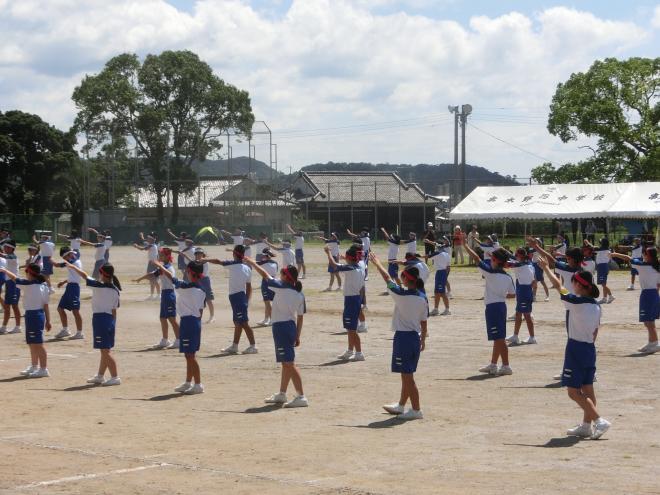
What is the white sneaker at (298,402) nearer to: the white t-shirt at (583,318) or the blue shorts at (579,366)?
the blue shorts at (579,366)

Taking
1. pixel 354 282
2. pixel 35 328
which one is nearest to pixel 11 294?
pixel 35 328

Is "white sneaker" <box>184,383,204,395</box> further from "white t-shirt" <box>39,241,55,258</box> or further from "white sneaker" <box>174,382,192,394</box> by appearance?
"white t-shirt" <box>39,241,55,258</box>

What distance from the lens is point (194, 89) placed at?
254 feet

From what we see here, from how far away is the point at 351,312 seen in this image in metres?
17.7

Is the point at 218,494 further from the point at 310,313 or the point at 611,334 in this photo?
the point at 310,313

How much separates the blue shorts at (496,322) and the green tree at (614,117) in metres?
41.7

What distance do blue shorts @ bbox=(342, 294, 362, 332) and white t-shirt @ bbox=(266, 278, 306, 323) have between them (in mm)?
4255

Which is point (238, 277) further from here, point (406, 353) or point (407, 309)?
point (406, 353)

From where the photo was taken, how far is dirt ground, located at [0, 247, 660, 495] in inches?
365

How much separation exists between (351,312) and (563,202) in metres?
30.3

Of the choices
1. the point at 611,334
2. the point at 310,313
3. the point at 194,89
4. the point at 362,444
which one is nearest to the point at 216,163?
the point at 194,89

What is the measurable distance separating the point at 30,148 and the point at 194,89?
14159 mm

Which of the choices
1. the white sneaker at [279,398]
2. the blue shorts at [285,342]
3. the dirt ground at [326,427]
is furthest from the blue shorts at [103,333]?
the blue shorts at [285,342]

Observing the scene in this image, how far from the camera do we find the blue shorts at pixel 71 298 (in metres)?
21.2
